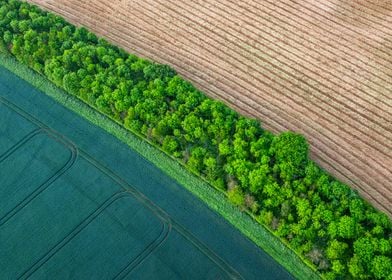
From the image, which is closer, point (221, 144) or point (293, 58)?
point (221, 144)

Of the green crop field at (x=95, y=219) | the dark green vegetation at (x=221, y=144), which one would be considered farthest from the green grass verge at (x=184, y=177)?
the dark green vegetation at (x=221, y=144)

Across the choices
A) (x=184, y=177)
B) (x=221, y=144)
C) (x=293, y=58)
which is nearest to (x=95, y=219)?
(x=184, y=177)

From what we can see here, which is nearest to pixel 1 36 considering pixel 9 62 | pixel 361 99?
pixel 9 62

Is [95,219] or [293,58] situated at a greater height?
[293,58]

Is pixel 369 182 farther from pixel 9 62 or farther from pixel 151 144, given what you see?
pixel 9 62

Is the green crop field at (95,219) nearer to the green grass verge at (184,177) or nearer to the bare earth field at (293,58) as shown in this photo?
the green grass verge at (184,177)

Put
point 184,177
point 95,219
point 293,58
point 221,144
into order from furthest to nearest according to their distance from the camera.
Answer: point 293,58
point 184,177
point 95,219
point 221,144

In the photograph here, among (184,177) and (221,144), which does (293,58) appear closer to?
(221,144)

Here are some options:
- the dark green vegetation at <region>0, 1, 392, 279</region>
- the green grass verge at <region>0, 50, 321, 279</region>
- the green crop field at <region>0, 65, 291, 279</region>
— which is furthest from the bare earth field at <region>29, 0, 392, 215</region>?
the green crop field at <region>0, 65, 291, 279</region>
